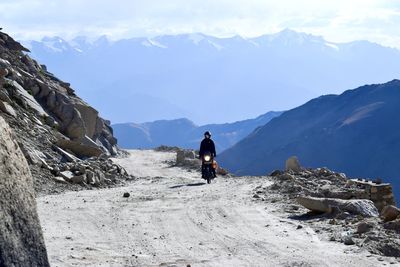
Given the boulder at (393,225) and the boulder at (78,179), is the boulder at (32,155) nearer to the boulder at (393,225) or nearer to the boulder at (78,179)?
the boulder at (78,179)

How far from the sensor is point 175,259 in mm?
11367

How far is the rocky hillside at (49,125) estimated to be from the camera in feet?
87.7

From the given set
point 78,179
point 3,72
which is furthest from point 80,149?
point 78,179

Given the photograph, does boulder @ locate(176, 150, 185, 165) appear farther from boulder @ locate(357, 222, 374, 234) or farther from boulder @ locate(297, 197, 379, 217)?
boulder @ locate(357, 222, 374, 234)

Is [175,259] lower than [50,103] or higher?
Result: lower

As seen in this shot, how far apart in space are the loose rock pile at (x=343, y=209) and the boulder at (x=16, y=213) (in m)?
6.72

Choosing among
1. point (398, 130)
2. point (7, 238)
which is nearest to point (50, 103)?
point (7, 238)

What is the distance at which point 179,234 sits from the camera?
1391 centimetres

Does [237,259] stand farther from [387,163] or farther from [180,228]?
[387,163]

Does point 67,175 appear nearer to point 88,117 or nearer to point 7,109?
point 7,109

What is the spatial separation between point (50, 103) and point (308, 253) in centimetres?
3620

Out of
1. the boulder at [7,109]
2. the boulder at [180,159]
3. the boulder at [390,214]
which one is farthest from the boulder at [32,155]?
the boulder at [390,214]

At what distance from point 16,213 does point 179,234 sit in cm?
635

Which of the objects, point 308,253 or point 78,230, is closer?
point 308,253
